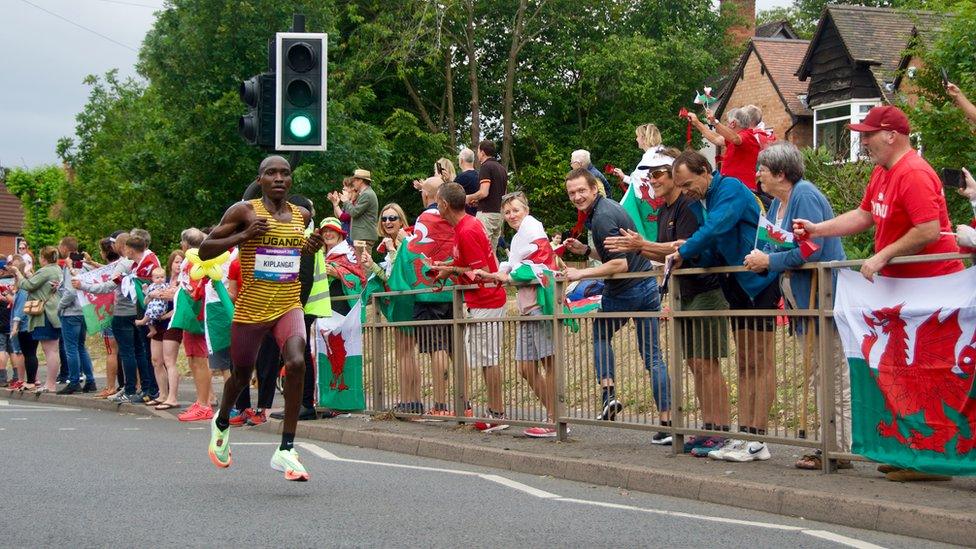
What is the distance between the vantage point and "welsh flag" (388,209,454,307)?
12.7 meters

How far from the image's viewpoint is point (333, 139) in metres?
37.7

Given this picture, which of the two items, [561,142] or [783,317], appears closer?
[783,317]

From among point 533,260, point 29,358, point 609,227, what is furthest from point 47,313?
point 609,227

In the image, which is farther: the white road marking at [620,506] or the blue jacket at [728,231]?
the blue jacket at [728,231]

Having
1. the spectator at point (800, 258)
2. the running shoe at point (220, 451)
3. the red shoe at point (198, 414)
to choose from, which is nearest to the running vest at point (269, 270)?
the running shoe at point (220, 451)

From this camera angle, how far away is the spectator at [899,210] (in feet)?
25.7

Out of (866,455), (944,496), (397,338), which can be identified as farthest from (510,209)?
(944,496)

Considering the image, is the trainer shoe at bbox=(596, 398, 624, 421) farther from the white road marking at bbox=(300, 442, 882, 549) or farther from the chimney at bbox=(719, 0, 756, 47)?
the chimney at bbox=(719, 0, 756, 47)

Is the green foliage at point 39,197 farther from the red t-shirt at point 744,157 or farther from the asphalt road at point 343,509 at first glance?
the asphalt road at point 343,509

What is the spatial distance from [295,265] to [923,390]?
4180 mm

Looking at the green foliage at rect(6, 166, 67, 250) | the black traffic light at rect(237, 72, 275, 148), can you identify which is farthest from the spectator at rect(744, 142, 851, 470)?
the green foliage at rect(6, 166, 67, 250)

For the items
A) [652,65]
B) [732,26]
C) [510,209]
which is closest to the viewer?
[510,209]

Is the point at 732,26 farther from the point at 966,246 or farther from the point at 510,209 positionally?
the point at 966,246

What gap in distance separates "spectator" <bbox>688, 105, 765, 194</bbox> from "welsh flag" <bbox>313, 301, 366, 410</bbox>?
3834 mm
